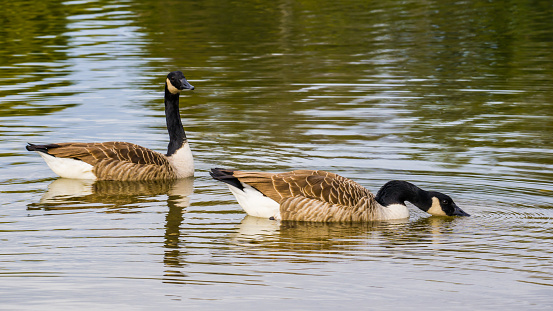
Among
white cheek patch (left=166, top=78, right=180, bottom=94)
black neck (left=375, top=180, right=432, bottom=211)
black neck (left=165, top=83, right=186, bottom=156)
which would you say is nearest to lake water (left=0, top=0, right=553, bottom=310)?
black neck (left=375, top=180, right=432, bottom=211)

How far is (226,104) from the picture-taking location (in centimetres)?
2141

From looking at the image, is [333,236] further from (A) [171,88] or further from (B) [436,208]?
(A) [171,88]

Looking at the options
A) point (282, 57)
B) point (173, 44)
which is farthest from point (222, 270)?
point (173, 44)

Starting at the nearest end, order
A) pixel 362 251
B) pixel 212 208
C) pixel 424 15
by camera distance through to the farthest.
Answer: pixel 362 251 → pixel 212 208 → pixel 424 15

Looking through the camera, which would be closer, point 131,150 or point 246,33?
point 131,150

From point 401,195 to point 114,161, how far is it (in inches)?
187

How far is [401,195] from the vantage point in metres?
12.7

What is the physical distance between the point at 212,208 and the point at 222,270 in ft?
10.4

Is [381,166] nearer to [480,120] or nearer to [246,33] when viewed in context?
[480,120]

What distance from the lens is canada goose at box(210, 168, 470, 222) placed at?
12.4m

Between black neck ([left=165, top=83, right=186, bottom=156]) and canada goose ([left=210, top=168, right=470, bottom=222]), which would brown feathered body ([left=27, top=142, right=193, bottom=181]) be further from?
canada goose ([left=210, top=168, right=470, bottom=222])

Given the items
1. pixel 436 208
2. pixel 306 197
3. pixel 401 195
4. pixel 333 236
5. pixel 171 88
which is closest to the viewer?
pixel 333 236

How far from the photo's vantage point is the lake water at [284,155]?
379 inches

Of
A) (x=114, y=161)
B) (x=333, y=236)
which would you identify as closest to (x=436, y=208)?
(x=333, y=236)
